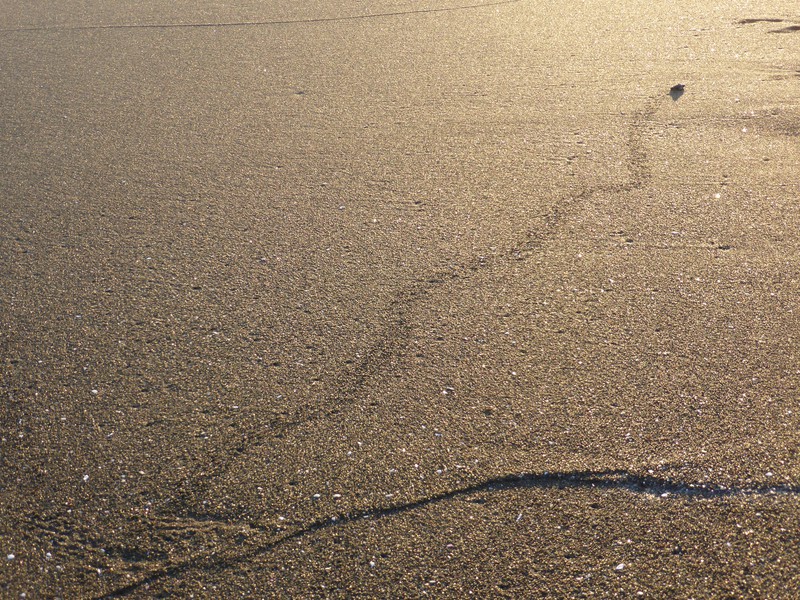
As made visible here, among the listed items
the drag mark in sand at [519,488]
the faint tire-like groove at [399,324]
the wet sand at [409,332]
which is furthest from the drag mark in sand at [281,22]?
the drag mark in sand at [519,488]

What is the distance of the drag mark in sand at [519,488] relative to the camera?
2.34 metres

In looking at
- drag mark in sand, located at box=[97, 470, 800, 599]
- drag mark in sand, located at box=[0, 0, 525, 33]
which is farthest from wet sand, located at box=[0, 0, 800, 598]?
drag mark in sand, located at box=[0, 0, 525, 33]

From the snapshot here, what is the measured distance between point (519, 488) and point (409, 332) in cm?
91

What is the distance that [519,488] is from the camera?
250cm

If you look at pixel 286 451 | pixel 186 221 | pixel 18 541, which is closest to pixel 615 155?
pixel 186 221

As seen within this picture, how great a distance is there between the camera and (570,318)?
3254 mm

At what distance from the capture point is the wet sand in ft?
7.71

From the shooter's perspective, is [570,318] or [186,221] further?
[186,221]

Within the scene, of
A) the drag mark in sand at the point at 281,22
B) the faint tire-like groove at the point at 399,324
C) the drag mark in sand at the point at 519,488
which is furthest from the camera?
the drag mark in sand at the point at 281,22

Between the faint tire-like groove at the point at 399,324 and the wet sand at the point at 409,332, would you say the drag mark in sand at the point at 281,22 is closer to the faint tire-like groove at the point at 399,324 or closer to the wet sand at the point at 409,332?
the wet sand at the point at 409,332

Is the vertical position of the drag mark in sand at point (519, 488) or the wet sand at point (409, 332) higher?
the wet sand at point (409, 332)

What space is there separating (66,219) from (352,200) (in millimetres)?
1471

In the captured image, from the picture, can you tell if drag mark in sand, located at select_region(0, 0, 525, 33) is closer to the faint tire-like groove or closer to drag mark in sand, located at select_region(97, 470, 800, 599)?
the faint tire-like groove

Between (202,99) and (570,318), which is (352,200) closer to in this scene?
(570,318)
